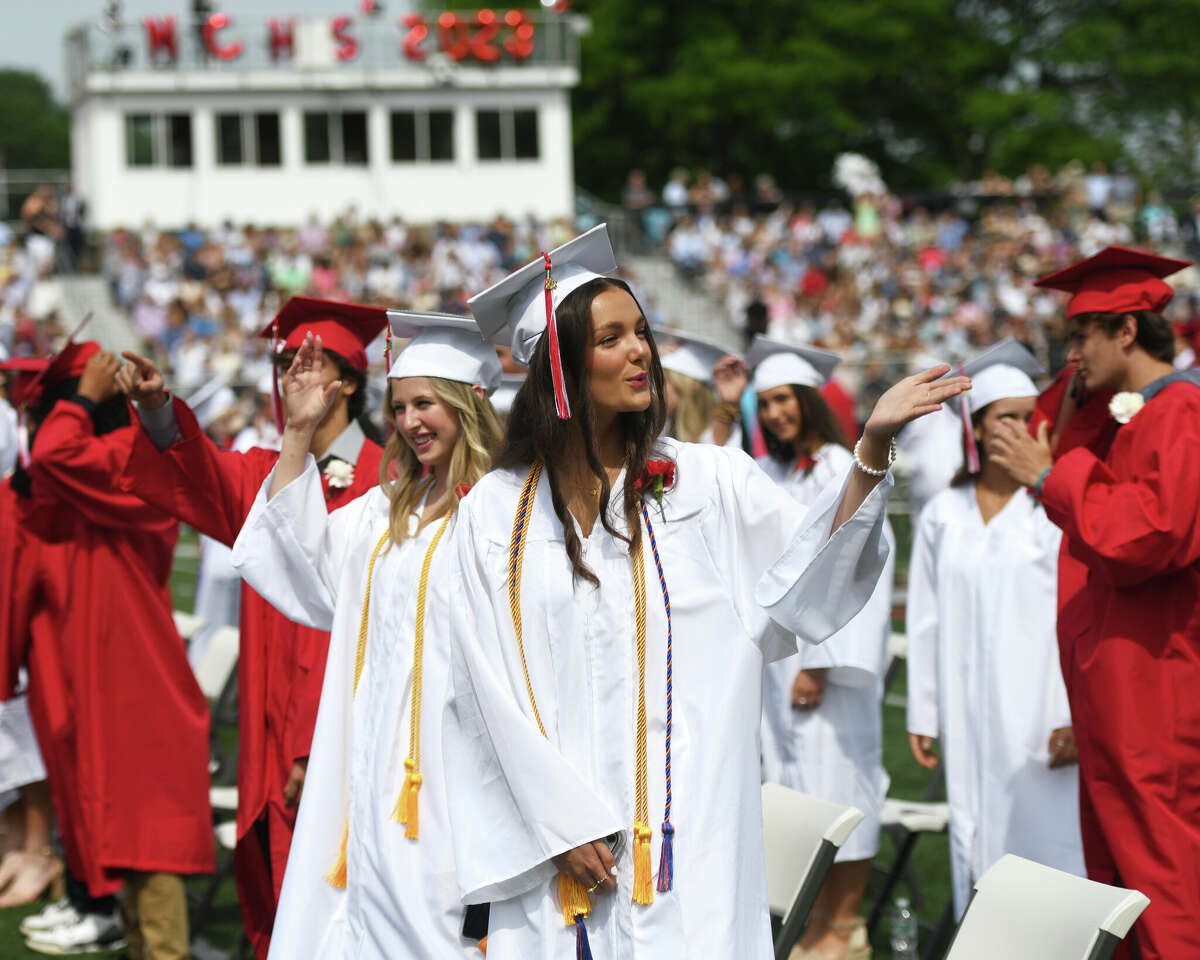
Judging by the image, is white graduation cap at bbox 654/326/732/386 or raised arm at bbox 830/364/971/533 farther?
white graduation cap at bbox 654/326/732/386

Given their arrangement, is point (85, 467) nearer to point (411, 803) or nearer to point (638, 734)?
point (411, 803)

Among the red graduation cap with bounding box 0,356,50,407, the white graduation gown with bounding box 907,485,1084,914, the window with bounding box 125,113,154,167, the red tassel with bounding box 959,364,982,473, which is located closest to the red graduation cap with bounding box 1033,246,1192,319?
the red tassel with bounding box 959,364,982,473

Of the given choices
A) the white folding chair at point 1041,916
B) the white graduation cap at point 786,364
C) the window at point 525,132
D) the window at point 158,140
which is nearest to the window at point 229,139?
the window at point 158,140

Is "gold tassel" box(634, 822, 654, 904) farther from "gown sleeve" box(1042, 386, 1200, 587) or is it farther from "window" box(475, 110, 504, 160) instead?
"window" box(475, 110, 504, 160)

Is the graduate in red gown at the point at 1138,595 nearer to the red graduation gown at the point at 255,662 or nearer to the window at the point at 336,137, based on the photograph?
the red graduation gown at the point at 255,662

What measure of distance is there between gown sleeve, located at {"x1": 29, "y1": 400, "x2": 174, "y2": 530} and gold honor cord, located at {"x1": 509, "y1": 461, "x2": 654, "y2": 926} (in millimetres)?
2590

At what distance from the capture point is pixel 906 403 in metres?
3.09

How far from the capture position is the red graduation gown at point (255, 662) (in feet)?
15.4

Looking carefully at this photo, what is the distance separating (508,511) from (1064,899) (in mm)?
1632

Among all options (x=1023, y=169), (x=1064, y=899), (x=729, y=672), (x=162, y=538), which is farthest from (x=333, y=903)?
(x=1023, y=169)

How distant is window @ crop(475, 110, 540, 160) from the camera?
38438 mm

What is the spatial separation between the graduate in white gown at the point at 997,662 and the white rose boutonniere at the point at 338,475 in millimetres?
2072

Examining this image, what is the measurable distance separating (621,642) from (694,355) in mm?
4253

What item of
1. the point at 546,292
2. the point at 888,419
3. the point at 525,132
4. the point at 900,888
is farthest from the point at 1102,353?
the point at 525,132
